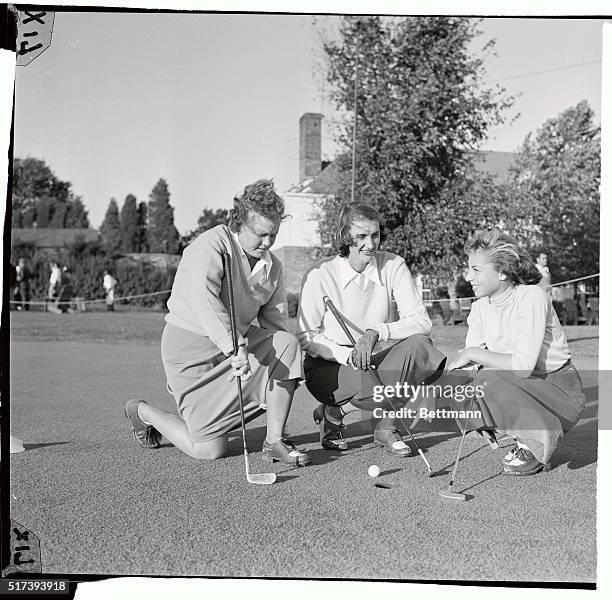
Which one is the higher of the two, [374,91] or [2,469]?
[374,91]

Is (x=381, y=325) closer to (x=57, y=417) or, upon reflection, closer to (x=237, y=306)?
(x=237, y=306)

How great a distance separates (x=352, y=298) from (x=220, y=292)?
2.02ft

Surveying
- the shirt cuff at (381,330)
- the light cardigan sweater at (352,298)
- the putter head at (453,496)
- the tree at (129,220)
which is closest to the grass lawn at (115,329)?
the light cardigan sweater at (352,298)

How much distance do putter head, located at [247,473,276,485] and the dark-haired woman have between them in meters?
0.85

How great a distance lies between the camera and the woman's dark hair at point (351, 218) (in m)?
3.07

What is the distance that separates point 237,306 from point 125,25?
119cm

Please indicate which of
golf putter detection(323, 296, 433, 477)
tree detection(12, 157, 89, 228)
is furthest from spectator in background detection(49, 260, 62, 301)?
golf putter detection(323, 296, 433, 477)

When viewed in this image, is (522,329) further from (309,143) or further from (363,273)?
(309,143)

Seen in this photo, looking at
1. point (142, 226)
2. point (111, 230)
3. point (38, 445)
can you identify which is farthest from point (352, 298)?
point (38, 445)

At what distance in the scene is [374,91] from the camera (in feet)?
9.94

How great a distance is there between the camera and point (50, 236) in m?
2.67

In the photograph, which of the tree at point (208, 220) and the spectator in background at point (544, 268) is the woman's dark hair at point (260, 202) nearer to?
the tree at point (208, 220)

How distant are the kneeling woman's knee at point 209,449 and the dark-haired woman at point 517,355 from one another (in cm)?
104

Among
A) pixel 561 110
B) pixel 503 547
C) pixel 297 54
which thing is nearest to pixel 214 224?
pixel 297 54
